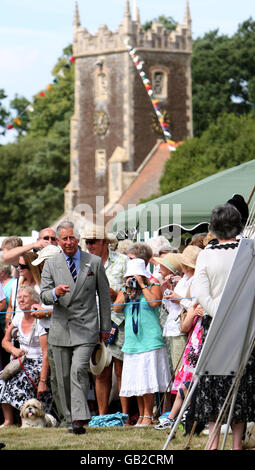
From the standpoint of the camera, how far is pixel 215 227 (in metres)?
8.08

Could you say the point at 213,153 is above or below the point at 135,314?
above

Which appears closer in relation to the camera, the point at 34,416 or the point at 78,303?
the point at 78,303

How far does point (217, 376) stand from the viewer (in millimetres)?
7996

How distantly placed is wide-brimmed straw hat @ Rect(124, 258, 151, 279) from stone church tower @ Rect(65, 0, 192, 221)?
55870 mm

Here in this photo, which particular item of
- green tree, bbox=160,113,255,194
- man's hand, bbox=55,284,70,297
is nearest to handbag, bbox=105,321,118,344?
man's hand, bbox=55,284,70,297

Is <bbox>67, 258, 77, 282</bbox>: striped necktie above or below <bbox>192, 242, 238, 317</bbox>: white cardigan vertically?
below

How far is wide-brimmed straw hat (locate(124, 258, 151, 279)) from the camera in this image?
35.3 ft

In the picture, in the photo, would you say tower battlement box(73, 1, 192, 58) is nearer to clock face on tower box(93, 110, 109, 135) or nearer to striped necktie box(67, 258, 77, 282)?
clock face on tower box(93, 110, 109, 135)

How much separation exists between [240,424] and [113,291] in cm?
356

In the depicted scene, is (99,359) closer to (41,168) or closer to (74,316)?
(74,316)

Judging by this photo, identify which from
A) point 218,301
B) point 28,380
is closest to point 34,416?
point 28,380

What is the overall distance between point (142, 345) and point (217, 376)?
9.58ft

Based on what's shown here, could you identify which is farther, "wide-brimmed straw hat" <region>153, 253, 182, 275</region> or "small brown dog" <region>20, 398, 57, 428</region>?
"wide-brimmed straw hat" <region>153, 253, 182, 275</region>
